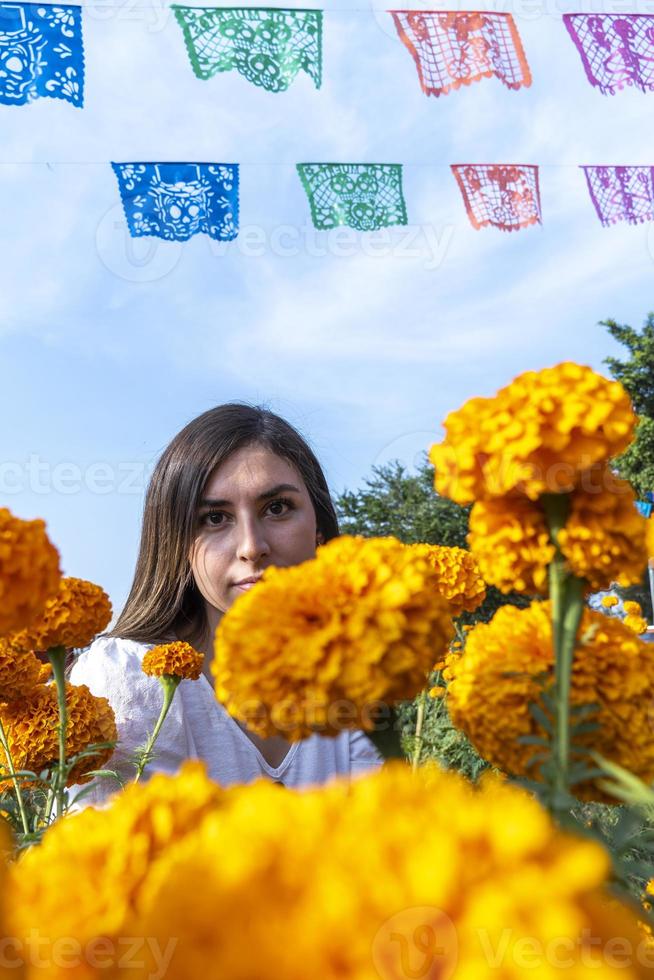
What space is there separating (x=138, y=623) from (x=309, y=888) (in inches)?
85.1

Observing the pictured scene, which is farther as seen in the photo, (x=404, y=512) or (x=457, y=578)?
(x=404, y=512)

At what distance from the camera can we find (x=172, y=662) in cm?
178

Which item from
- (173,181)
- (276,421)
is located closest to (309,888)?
(276,421)

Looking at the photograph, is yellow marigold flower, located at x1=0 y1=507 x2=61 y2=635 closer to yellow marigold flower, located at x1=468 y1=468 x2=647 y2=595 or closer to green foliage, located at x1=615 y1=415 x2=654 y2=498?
yellow marigold flower, located at x1=468 y1=468 x2=647 y2=595

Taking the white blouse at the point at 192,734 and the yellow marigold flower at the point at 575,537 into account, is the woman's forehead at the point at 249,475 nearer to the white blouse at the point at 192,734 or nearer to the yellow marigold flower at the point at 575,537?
the white blouse at the point at 192,734

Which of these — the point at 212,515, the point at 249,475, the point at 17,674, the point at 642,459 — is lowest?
the point at 17,674

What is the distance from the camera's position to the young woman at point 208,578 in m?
2.02

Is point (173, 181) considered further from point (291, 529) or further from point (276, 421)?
point (291, 529)

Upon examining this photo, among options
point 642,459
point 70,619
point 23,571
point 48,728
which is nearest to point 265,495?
point 48,728

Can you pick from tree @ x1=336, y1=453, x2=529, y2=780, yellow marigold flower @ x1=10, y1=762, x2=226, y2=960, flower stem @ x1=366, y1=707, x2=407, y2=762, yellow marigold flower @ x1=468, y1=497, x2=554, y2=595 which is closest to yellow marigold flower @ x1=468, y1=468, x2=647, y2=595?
yellow marigold flower @ x1=468, y1=497, x2=554, y2=595

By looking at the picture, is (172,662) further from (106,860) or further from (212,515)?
(106,860)

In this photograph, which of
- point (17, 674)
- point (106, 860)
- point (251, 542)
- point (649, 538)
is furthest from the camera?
point (251, 542)

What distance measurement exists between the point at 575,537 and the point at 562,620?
0.07m

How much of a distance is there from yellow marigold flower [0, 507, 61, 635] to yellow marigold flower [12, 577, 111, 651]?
15.1 inches
